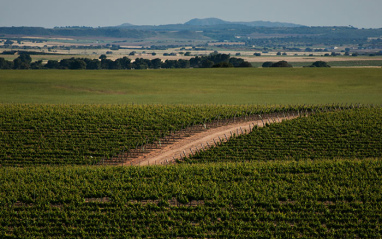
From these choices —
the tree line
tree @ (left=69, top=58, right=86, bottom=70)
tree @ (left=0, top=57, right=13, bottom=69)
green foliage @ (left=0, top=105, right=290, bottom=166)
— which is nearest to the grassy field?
green foliage @ (left=0, top=105, right=290, bottom=166)

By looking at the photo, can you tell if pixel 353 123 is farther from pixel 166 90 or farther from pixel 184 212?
pixel 166 90

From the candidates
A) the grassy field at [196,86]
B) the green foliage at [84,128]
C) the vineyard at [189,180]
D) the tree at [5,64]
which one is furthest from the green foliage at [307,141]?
the tree at [5,64]

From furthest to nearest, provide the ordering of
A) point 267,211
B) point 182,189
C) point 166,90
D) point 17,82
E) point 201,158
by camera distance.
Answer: point 17,82 < point 166,90 < point 201,158 < point 182,189 < point 267,211

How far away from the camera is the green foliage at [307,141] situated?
34.9 meters

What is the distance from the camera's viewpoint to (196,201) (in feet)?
82.6

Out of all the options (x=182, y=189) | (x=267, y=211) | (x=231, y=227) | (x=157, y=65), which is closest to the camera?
(x=231, y=227)

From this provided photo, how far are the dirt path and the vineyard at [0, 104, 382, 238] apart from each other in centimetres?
98

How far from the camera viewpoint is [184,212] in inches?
930

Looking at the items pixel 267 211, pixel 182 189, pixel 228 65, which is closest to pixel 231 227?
pixel 267 211

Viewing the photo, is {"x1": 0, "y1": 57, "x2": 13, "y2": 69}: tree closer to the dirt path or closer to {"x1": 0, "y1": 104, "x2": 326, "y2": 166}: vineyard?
{"x1": 0, "y1": 104, "x2": 326, "y2": 166}: vineyard

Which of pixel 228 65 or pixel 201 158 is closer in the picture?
pixel 201 158

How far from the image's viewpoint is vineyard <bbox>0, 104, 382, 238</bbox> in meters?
22.5

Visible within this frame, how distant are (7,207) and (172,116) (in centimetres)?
2304

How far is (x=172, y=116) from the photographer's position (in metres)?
45.4
